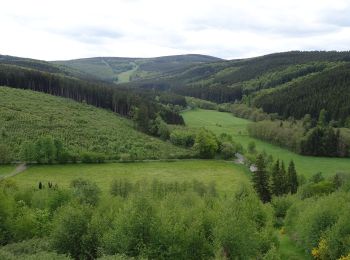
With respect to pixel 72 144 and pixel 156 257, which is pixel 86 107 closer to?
pixel 72 144

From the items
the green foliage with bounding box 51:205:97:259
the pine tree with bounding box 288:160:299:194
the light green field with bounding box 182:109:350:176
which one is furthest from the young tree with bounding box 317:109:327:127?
the green foliage with bounding box 51:205:97:259

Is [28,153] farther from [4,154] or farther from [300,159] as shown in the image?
[300,159]

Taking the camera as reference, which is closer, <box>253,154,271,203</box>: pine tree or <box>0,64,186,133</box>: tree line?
<box>253,154,271,203</box>: pine tree

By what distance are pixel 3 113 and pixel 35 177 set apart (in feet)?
146

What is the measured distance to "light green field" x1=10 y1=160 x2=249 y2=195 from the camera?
93.4 meters

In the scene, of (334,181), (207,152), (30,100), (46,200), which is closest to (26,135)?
(30,100)

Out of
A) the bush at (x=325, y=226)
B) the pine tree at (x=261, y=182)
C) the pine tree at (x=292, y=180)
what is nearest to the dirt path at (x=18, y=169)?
the pine tree at (x=261, y=182)

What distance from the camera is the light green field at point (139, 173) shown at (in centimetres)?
9344

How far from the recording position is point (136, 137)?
13500cm

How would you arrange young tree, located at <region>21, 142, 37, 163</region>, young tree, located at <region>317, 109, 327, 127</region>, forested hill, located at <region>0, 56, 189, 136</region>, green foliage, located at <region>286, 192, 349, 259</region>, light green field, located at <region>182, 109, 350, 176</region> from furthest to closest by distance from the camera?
forested hill, located at <region>0, 56, 189, 136</region>
young tree, located at <region>317, 109, 327, 127</region>
light green field, located at <region>182, 109, 350, 176</region>
young tree, located at <region>21, 142, 37, 163</region>
green foliage, located at <region>286, 192, 349, 259</region>

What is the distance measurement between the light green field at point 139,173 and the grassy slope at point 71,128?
9.65 m

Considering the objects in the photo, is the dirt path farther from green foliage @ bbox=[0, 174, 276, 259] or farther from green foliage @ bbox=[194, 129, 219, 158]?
green foliage @ bbox=[194, 129, 219, 158]

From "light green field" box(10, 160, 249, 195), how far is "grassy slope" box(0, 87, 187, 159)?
9.65 m

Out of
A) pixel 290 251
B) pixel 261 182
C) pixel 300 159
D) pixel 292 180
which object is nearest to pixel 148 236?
pixel 290 251
